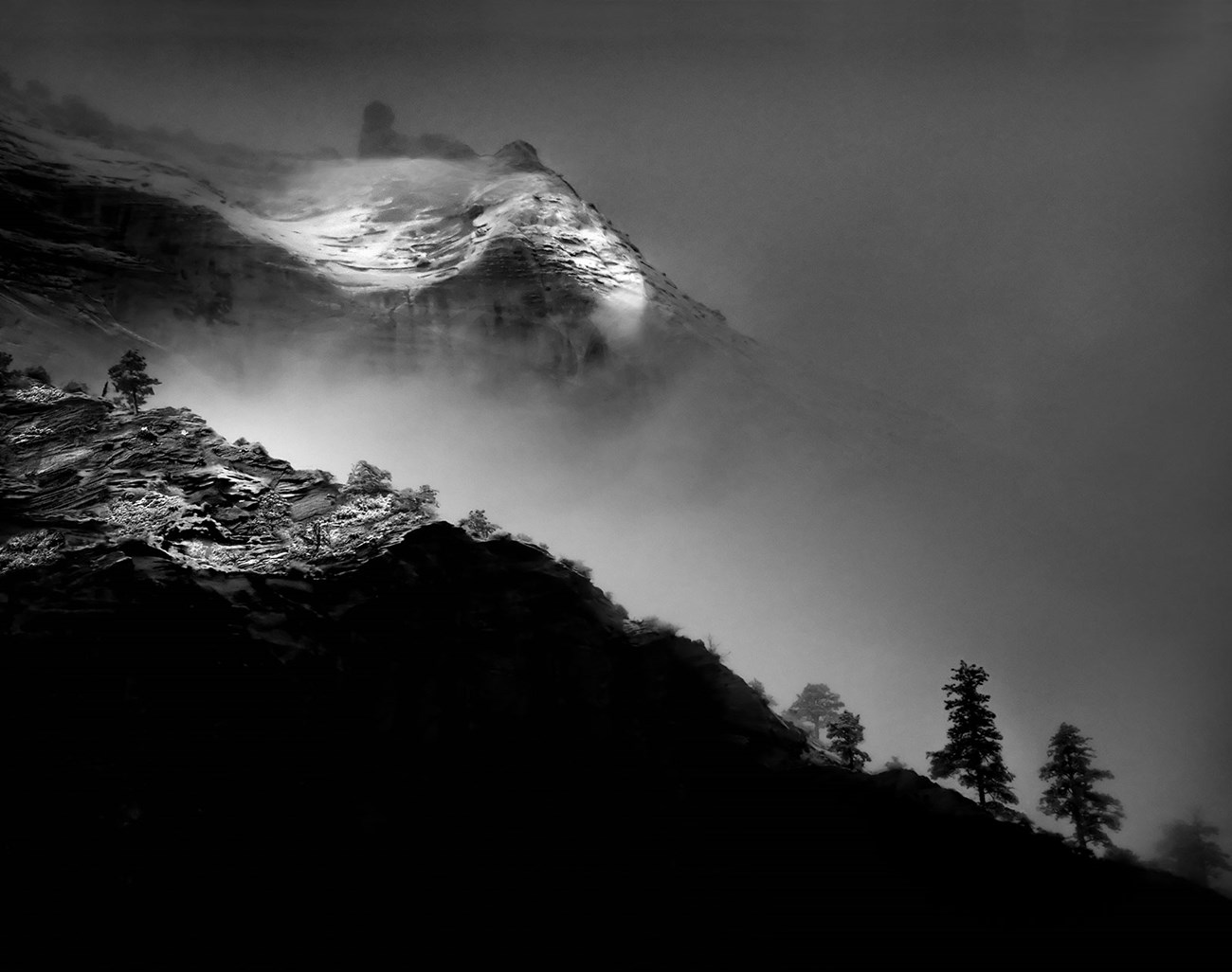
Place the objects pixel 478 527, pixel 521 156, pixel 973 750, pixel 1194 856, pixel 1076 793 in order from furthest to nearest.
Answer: pixel 521 156, pixel 1194 856, pixel 1076 793, pixel 973 750, pixel 478 527

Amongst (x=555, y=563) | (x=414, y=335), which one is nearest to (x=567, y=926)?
(x=555, y=563)

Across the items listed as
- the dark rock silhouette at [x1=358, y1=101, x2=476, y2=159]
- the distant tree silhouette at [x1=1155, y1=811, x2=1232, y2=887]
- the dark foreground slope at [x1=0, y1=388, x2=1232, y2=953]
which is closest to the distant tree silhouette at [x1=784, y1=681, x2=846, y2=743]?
the distant tree silhouette at [x1=1155, y1=811, x2=1232, y2=887]

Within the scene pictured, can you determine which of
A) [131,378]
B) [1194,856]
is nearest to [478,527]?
[131,378]

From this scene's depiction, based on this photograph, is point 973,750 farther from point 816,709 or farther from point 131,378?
point 131,378

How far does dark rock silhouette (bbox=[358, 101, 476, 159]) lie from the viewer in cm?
13850

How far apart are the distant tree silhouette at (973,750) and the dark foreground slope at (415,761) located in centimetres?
524

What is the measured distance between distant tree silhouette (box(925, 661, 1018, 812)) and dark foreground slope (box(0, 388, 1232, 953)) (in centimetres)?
524

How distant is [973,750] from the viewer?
43.6m

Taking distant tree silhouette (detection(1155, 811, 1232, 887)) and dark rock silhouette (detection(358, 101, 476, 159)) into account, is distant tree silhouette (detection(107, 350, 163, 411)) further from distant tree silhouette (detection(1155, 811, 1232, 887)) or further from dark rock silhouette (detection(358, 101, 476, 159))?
dark rock silhouette (detection(358, 101, 476, 159))

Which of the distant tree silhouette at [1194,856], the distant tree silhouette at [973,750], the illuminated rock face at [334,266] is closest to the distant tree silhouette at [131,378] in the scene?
the illuminated rock face at [334,266]

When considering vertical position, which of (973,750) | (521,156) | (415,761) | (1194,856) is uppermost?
(521,156)

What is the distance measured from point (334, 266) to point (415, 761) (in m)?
76.7

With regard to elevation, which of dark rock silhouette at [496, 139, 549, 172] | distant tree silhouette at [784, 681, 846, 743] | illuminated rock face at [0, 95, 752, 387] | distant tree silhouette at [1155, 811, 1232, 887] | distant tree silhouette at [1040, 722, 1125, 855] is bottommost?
distant tree silhouette at [1155, 811, 1232, 887]

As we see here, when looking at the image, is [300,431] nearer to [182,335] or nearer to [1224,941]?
[182,335]
